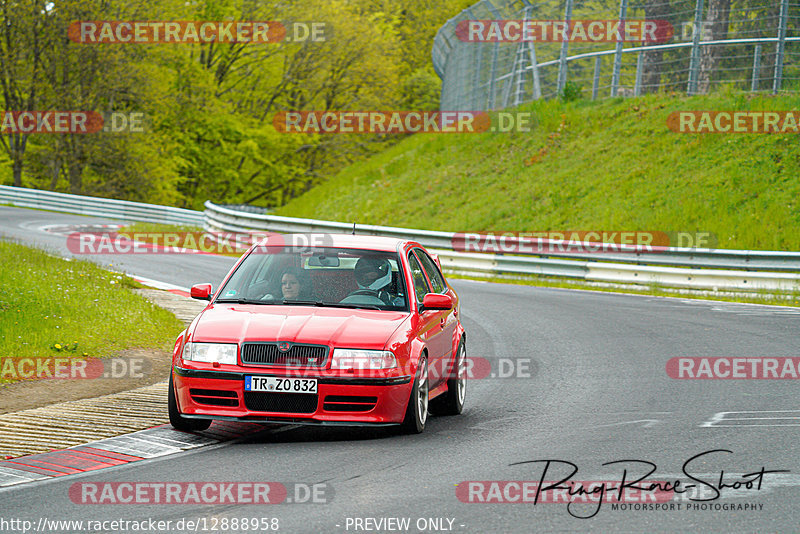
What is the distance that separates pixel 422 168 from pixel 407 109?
29913 millimetres

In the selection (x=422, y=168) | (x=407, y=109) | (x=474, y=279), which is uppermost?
(x=407, y=109)

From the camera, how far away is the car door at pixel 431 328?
8.27m

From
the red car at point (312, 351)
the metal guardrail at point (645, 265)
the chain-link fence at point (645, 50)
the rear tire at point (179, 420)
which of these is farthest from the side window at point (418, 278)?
the chain-link fence at point (645, 50)

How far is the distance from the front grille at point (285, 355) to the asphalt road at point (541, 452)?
60cm

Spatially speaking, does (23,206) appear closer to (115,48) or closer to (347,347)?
(115,48)

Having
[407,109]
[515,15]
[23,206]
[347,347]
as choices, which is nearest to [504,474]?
[347,347]

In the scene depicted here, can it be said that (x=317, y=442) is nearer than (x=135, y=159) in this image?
Yes

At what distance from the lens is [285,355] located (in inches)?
289

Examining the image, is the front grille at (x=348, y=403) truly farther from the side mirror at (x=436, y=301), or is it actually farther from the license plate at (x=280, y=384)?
the side mirror at (x=436, y=301)

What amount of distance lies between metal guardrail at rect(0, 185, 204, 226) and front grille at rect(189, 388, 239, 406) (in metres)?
28.7

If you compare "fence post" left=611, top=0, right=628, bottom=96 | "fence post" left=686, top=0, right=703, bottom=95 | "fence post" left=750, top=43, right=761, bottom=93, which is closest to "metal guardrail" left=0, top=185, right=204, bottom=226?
"fence post" left=611, top=0, right=628, bottom=96

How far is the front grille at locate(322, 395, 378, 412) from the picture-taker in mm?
7359

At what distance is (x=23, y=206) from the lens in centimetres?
3831

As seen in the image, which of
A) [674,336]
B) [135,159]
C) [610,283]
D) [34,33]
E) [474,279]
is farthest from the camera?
[135,159]
